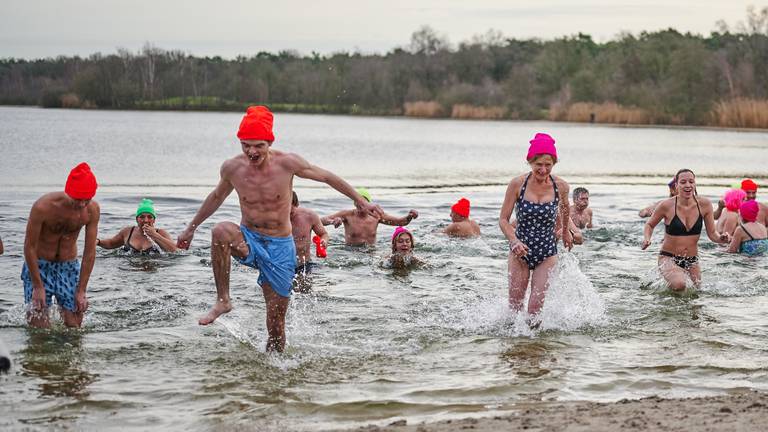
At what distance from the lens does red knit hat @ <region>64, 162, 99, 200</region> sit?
721 centimetres

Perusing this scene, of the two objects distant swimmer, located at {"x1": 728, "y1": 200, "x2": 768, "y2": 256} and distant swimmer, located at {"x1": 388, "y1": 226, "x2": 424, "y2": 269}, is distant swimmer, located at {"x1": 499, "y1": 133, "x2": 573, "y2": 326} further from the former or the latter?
distant swimmer, located at {"x1": 728, "y1": 200, "x2": 768, "y2": 256}

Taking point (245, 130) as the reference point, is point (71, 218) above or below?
below

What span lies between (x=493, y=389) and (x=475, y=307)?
272 cm

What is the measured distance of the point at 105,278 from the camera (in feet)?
36.1

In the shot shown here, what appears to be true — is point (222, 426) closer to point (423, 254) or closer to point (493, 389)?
point (493, 389)

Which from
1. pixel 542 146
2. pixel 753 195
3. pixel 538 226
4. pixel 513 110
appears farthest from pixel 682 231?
pixel 513 110

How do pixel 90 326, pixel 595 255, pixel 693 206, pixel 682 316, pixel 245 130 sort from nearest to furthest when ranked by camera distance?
pixel 245 130, pixel 90 326, pixel 682 316, pixel 693 206, pixel 595 255

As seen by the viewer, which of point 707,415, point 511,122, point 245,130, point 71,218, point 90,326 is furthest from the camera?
point 511,122

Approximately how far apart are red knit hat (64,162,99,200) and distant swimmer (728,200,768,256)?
918cm

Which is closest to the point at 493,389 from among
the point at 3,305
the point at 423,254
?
the point at 3,305

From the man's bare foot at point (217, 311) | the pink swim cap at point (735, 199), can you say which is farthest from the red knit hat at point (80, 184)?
the pink swim cap at point (735, 199)

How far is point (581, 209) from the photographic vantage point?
598 inches

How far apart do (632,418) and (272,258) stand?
2.77 meters

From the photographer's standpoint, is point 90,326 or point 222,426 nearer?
point 222,426
